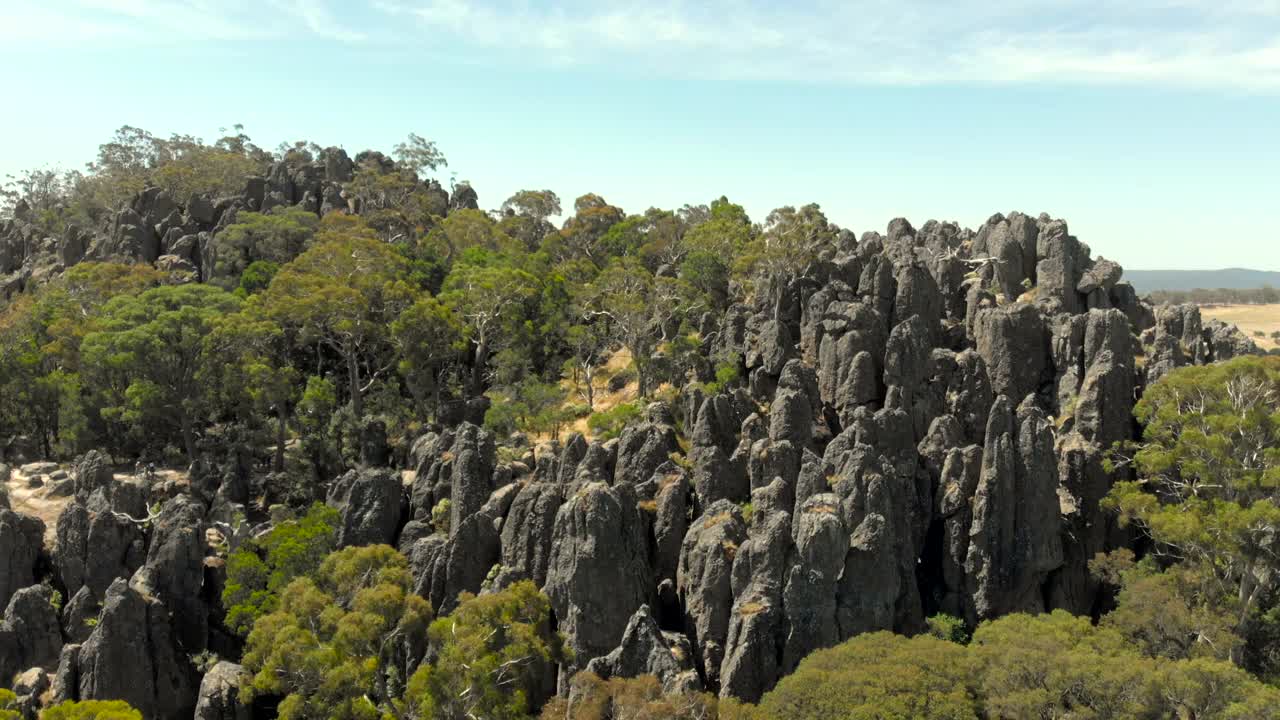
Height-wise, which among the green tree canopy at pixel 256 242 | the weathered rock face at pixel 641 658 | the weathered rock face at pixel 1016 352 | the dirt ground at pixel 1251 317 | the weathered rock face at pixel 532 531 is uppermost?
the green tree canopy at pixel 256 242

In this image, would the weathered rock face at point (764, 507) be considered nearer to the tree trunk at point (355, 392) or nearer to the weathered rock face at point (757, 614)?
the weathered rock face at point (757, 614)

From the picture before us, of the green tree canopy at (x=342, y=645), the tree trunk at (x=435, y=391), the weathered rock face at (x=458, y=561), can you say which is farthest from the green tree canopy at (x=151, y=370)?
the green tree canopy at (x=342, y=645)

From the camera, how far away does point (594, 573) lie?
30906mm

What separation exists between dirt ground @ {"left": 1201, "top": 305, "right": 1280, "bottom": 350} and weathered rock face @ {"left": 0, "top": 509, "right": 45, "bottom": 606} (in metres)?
106

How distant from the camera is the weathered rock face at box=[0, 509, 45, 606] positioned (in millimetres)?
38000

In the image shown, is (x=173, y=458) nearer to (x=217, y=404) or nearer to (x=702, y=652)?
(x=217, y=404)

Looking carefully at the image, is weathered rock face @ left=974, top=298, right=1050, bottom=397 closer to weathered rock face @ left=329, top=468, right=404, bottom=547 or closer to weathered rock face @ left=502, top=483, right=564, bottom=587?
weathered rock face @ left=502, top=483, right=564, bottom=587

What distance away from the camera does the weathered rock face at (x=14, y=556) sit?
38000 millimetres

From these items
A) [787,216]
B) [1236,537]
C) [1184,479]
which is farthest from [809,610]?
[787,216]

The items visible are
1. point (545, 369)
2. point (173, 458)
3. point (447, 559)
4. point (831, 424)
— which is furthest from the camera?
point (545, 369)

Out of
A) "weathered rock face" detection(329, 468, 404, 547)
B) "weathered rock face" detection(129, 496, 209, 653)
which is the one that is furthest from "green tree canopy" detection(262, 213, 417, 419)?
"weathered rock face" detection(129, 496, 209, 653)

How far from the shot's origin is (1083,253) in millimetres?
59906

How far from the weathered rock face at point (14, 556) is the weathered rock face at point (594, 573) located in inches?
879

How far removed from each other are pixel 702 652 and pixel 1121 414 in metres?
21.9
